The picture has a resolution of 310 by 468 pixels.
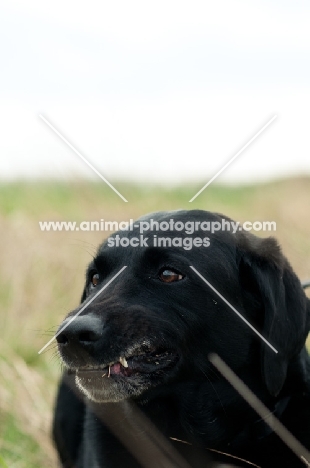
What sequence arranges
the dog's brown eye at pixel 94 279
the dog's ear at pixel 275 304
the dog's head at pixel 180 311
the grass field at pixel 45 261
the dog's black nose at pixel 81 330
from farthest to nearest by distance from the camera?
1. the grass field at pixel 45 261
2. the dog's brown eye at pixel 94 279
3. the dog's ear at pixel 275 304
4. the dog's head at pixel 180 311
5. the dog's black nose at pixel 81 330

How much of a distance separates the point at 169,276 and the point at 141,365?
412 mm

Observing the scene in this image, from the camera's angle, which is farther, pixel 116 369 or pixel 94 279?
pixel 94 279

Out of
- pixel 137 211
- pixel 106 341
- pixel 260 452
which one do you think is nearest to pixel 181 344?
pixel 106 341

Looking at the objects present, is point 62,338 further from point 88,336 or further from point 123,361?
point 123,361

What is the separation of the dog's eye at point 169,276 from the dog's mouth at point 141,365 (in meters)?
0.31

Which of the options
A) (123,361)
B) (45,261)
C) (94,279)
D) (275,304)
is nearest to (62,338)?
(123,361)

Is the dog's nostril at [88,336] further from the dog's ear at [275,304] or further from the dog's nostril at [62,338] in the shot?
the dog's ear at [275,304]

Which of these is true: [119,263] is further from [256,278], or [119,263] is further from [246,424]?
[246,424]

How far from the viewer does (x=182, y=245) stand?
333cm

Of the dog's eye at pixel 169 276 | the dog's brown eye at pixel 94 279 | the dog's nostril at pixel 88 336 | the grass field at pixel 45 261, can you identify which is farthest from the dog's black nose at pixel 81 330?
the grass field at pixel 45 261

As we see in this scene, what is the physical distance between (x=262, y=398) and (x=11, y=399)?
82.1 inches

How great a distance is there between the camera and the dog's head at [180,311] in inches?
121

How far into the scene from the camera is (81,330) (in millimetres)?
2934

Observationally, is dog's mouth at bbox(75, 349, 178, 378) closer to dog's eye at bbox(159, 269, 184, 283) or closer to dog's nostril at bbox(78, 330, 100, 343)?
dog's nostril at bbox(78, 330, 100, 343)
